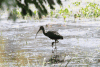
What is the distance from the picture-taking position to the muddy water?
8.32m

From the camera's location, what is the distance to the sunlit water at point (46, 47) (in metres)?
8.34

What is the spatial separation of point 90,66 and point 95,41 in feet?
12.9

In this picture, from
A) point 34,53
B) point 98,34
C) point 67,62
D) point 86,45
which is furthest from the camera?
point 98,34

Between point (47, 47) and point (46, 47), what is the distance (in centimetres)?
3

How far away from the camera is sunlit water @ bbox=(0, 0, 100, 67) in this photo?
8.34m

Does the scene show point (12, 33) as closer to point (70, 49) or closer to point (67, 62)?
point (70, 49)

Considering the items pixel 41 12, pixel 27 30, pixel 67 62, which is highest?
pixel 41 12

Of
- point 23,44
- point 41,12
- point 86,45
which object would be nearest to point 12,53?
point 23,44

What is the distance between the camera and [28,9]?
12.8 ft

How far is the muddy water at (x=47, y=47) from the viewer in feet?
27.3

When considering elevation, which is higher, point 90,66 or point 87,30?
point 90,66

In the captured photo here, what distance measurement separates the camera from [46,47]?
10625mm

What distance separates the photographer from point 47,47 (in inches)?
418

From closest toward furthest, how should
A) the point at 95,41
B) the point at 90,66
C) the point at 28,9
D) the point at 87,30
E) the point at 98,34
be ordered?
the point at 28,9 → the point at 90,66 → the point at 95,41 → the point at 98,34 → the point at 87,30
